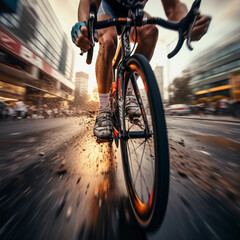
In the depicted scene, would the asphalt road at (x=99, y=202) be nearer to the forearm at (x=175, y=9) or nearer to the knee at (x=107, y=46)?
the knee at (x=107, y=46)

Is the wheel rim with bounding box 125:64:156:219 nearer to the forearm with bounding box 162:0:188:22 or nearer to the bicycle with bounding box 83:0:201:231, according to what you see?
the bicycle with bounding box 83:0:201:231

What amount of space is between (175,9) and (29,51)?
19.1 metres

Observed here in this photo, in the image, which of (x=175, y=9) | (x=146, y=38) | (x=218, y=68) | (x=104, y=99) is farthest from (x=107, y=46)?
(x=218, y=68)

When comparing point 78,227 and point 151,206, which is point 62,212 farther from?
point 151,206

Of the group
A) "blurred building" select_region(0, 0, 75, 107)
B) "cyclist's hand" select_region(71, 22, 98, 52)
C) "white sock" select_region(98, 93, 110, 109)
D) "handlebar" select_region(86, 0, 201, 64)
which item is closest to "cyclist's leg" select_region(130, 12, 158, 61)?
"handlebar" select_region(86, 0, 201, 64)

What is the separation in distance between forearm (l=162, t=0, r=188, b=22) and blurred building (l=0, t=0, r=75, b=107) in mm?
15352

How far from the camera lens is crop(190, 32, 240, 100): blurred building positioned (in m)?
29.7

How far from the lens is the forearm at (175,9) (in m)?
1.39

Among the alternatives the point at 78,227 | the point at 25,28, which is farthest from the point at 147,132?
the point at 25,28

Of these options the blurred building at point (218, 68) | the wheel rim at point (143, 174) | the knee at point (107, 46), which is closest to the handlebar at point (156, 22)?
the wheel rim at point (143, 174)

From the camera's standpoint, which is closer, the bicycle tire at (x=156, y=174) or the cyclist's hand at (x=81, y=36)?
the bicycle tire at (x=156, y=174)

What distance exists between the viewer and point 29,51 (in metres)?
15.6

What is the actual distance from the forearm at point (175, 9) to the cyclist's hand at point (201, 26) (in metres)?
0.34

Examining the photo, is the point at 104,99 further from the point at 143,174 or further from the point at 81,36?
the point at 143,174
